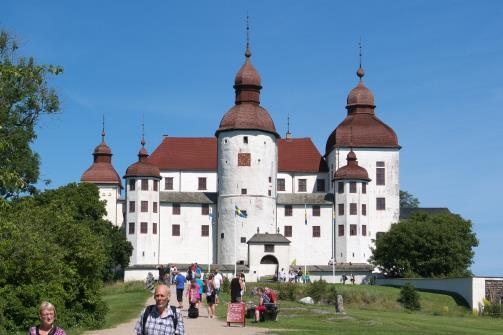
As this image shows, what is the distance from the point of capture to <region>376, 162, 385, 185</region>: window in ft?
279

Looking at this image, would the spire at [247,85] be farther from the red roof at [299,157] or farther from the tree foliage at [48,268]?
the tree foliage at [48,268]

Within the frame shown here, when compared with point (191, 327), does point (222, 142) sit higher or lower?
higher

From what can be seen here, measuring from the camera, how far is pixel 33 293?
25594 mm

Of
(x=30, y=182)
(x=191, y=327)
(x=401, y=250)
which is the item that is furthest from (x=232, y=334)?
(x=401, y=250)

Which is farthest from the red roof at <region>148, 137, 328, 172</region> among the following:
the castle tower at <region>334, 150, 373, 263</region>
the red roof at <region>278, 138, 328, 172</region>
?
the castle tower at <region>334, 150, 373, 263</region>

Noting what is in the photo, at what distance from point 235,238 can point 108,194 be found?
49.7 ft

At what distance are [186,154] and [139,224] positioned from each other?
36.8 ft

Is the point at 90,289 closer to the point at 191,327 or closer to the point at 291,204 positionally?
the point at 191,327

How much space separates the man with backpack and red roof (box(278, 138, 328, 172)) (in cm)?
7494

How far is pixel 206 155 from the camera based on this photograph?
90938mm

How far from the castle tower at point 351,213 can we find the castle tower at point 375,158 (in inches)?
42.6

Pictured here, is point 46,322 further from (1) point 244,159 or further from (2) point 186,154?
(2) point 186,154

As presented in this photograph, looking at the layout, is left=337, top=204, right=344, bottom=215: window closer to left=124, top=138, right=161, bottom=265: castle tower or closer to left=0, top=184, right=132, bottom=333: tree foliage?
left=124, top=138, right=161, bottom=265: castle tower

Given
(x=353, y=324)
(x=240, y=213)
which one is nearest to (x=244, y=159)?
(x=240, y=213)
